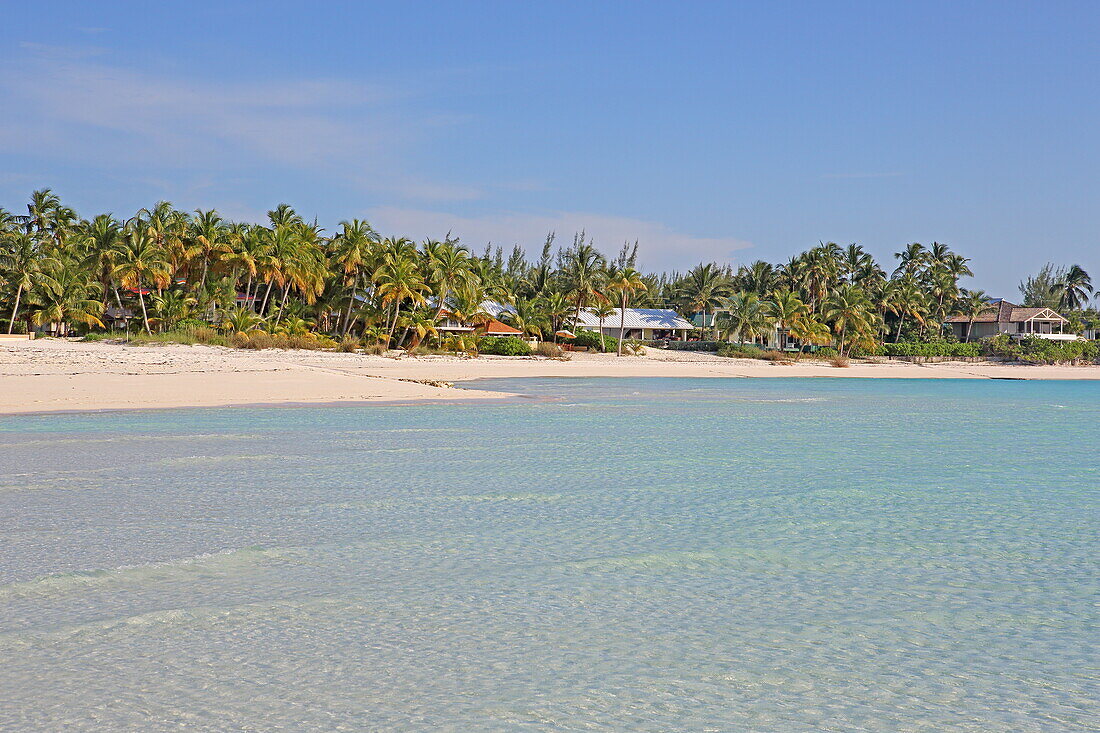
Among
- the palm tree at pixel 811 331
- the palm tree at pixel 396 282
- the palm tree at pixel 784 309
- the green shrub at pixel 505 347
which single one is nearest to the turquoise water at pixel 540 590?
the palm tree at pixel 396 282

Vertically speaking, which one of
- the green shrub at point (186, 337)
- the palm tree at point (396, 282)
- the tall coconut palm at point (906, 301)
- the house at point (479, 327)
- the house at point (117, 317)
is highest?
the tall coconut palm at point (906, 301)

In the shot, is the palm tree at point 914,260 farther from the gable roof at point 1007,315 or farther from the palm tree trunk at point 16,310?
the palm tree trunk at point 16,310

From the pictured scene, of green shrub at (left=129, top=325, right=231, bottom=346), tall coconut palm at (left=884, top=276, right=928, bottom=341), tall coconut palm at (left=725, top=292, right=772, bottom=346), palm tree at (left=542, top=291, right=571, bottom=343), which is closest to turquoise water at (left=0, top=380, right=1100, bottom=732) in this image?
green shrub at (left=129, top=325, right=231, bottom=346)

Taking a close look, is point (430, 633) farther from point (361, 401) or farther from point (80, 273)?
point (80, 273)

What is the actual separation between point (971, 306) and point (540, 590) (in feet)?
300

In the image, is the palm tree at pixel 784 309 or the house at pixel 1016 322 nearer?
the palm tree at pixel 784 309

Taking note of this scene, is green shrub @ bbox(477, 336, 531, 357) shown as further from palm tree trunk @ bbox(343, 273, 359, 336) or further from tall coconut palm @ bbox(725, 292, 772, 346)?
tall coconut palm @ bbox(725, 292, 772, 346)

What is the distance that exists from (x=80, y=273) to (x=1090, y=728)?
5868cm

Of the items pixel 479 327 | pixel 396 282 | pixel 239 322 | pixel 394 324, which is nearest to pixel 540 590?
pixel 239 322

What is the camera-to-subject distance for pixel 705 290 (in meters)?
82.5

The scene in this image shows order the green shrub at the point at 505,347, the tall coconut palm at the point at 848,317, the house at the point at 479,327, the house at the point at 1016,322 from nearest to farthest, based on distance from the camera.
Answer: the green shrub at the point at 505,347 < the house at the point at 479,327 < the tall coconut palm at the point at 848,317 < the house at the point at 1016,322

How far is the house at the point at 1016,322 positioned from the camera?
87125 mm

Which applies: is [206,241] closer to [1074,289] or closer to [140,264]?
[140,264]

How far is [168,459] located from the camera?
13.0 metres
